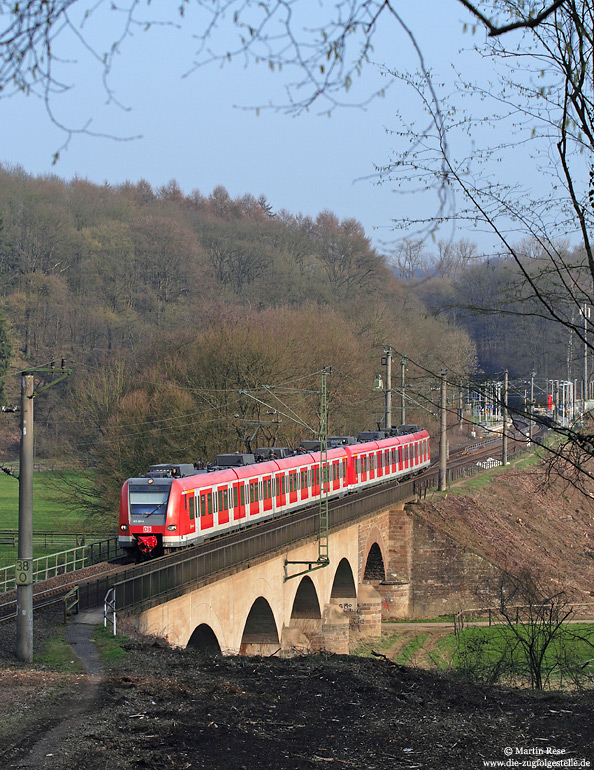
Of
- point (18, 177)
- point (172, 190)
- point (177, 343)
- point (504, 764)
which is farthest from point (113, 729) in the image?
point (172, 190)

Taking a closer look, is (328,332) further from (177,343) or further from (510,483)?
(510,483)

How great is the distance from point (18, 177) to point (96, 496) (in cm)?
5405

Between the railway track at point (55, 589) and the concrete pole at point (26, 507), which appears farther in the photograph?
the railway track at point (55, 589)

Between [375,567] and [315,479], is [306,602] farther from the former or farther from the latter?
[375,567]

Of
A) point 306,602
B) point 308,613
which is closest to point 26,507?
point 306,602

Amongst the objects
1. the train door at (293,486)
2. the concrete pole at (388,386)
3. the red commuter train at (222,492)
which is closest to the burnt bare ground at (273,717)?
the red commuter train at (222,492)

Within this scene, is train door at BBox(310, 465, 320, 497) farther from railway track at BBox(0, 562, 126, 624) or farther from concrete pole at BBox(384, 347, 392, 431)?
railway track at BBox(0, 562, 126, 624)

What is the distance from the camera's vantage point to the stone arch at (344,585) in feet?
136

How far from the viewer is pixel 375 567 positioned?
163ft

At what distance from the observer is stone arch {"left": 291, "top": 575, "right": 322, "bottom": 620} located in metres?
35.8

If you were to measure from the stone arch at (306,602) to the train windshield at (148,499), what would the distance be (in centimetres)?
996

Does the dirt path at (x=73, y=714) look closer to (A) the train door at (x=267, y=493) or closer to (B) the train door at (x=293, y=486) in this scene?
(A) the train door at (x=267, y=493)

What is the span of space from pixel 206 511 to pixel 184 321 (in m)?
47.3

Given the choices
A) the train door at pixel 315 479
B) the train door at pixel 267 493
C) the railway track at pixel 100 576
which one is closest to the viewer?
the railway track at pixel 100 576
